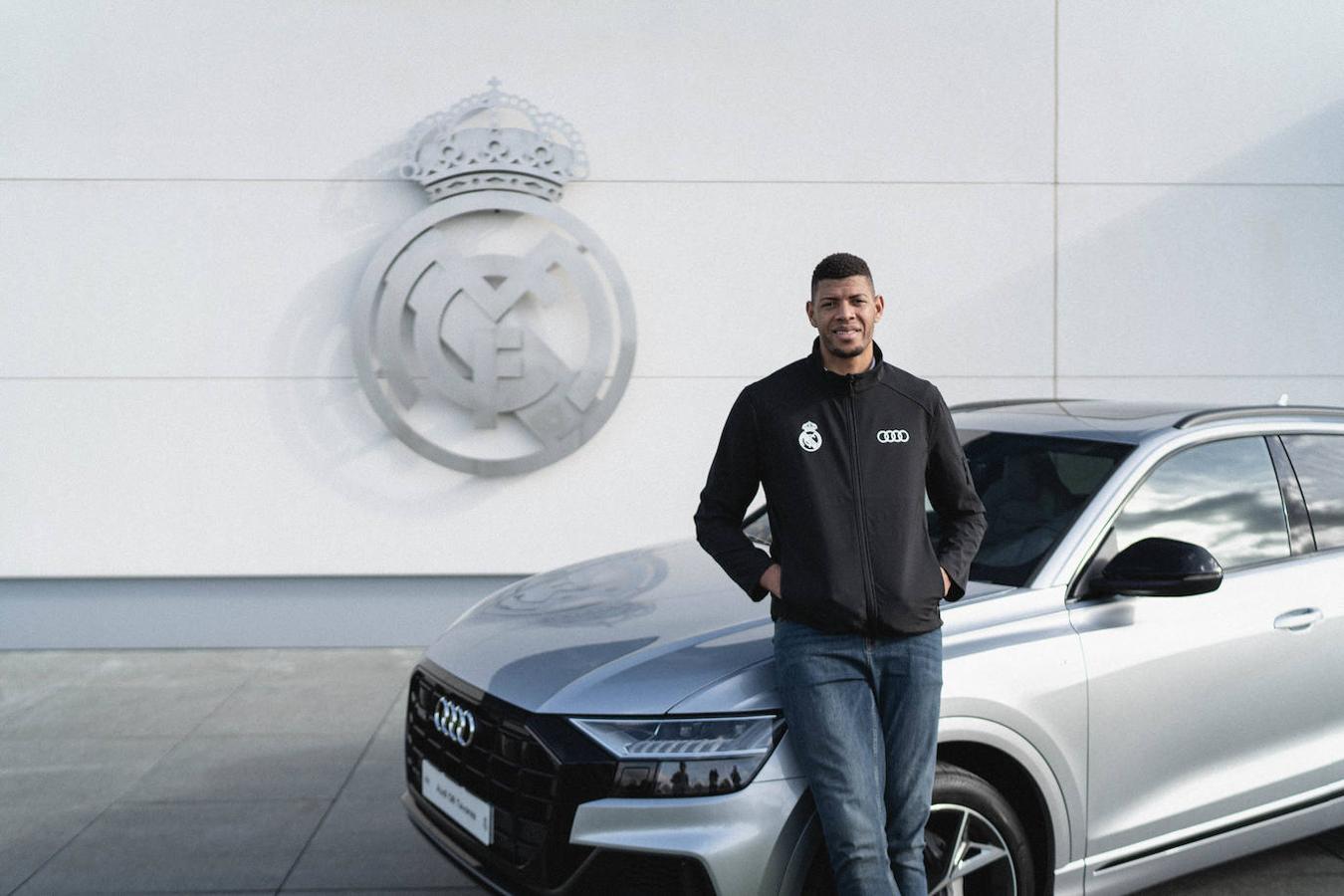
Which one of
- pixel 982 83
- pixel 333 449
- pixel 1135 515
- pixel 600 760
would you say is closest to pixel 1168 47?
pixel 982 83

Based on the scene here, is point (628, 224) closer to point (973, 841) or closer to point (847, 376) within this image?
point (847, 376)

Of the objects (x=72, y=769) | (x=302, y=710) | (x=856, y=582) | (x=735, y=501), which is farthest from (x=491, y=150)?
(x=856, y=582)

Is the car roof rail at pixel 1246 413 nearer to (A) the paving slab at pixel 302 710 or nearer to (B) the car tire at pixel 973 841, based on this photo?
(B) the car tire at pixel 973 841

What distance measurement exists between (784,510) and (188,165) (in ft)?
18.5

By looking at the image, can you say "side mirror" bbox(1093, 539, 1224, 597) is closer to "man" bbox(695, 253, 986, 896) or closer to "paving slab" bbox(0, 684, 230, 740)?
"man" bbox(695, 253, 986, 896)

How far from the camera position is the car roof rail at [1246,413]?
133 inches

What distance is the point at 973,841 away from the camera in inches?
107

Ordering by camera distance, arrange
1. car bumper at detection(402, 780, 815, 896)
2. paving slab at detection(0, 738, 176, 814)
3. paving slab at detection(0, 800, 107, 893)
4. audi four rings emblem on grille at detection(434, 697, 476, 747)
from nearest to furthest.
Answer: car bumper at detection(402, 780, 815, 896) → audi four rings emblem on grille at detection(434, 697, 476, 747) → paving slab at detection(0, 800, 107, 893) → paving slab at detection(0, 738, 176, 814)

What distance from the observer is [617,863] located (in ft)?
8.14

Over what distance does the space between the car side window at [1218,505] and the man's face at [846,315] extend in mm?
1089

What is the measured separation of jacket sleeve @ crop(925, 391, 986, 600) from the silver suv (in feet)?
0.60

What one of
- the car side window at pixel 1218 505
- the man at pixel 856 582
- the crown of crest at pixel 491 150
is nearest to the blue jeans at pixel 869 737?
the man at pixel 856 582

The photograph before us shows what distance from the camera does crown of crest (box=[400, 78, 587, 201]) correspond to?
21.9 ft

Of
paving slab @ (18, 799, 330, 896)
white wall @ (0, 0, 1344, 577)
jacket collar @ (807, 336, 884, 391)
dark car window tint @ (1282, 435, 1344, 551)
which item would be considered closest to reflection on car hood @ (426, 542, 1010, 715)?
jacket collar @ (807, 336, 884, 391)
